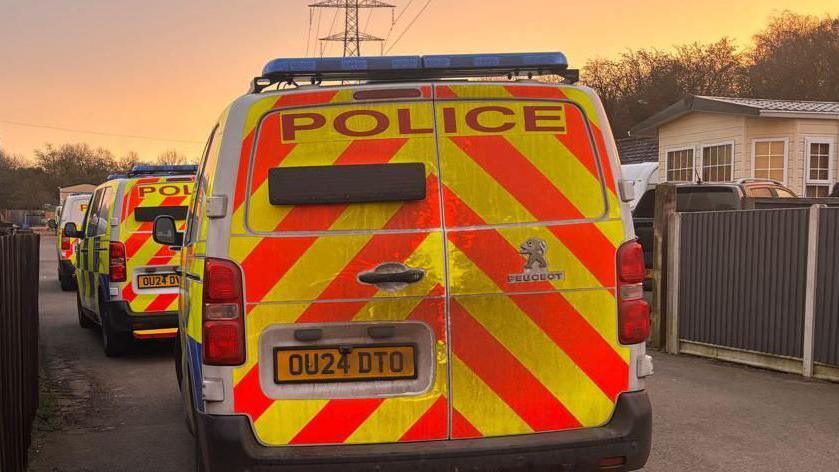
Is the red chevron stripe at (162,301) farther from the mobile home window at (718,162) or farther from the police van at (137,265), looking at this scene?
the mobile home window at (718,162)

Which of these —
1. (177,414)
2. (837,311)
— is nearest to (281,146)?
(177,414)

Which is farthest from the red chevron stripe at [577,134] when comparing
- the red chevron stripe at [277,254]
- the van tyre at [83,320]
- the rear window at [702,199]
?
the rear window at [702,199]

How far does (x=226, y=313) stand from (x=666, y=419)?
416 centimetres

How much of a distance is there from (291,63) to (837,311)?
5769 mm

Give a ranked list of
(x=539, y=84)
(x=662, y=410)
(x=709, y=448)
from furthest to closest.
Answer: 1. (x=662, y=410)
2. (x=709, y=448)
3. (x=539, y=84)

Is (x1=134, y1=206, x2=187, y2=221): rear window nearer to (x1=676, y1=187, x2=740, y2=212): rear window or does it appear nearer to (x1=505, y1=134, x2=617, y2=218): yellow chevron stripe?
(x1=505, y1=134, x2=617, y2=218): yellow chevron stripe

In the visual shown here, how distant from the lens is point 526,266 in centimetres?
346

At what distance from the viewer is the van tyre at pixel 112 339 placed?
30.0 ft

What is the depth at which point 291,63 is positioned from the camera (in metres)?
3.96

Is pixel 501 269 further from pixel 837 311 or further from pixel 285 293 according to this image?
pixel 837 311

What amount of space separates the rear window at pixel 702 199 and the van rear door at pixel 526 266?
11.2 metres

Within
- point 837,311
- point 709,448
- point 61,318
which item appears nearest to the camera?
point 709,448

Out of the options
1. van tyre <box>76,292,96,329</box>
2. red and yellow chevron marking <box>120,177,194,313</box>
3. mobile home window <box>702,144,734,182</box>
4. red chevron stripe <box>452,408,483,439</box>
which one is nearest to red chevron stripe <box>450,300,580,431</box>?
red chevron stripe <box>452,408,483,439</box>

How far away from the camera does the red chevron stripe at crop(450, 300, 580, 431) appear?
3430 mm
